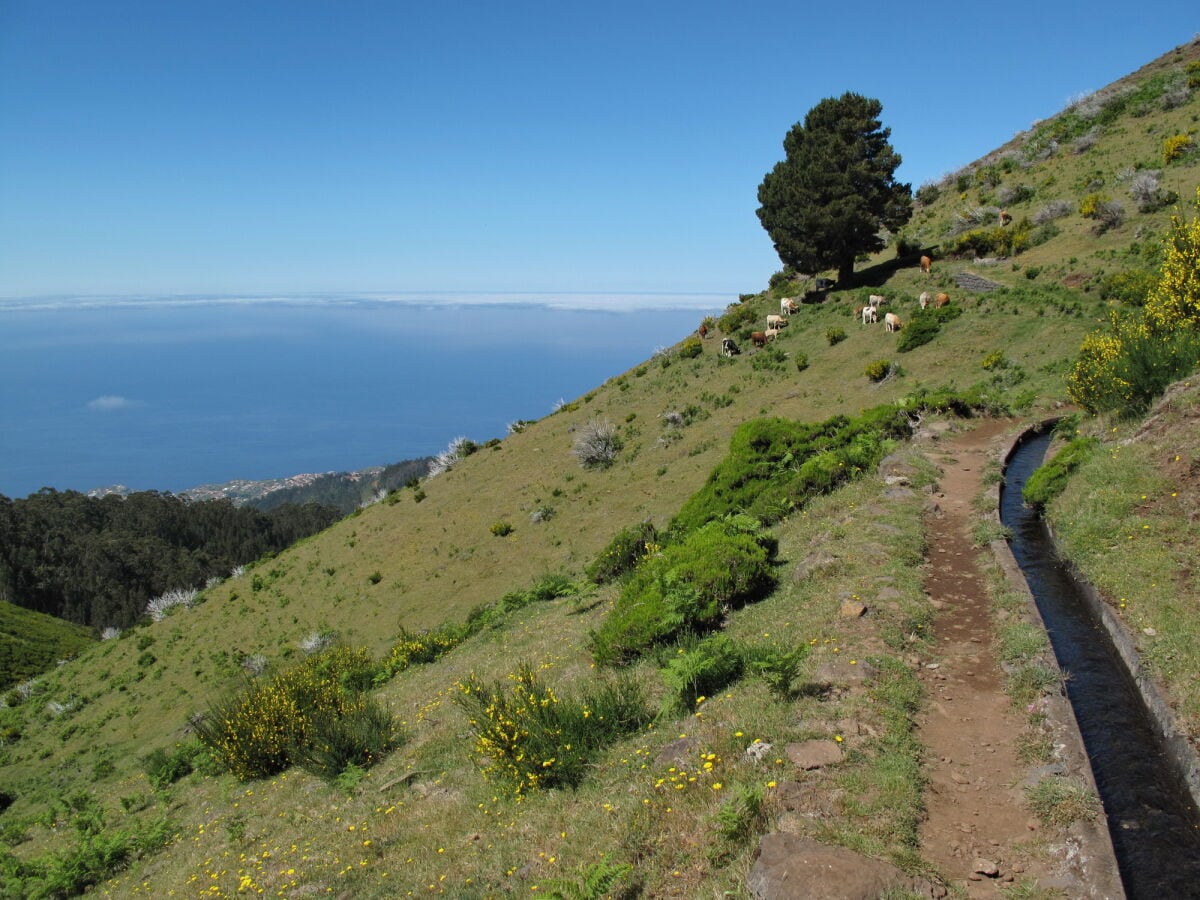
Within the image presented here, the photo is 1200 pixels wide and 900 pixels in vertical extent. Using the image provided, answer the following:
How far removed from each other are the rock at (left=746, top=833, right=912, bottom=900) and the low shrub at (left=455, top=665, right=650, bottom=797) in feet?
9.34

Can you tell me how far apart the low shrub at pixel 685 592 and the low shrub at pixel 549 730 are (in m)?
1.54

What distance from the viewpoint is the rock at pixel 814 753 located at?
550cm

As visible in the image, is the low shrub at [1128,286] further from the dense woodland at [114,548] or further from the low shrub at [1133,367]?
the dense woodland at [114,548]

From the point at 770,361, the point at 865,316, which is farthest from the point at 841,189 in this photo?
the point at 770,361

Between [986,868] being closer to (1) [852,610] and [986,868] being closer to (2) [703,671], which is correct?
(2) [703,671]

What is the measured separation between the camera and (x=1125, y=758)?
5.99 metres

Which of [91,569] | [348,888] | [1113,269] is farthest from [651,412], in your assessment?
[91,569]

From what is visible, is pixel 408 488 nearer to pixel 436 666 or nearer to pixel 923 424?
pixel 436 666

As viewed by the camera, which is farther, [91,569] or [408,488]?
[91,569]

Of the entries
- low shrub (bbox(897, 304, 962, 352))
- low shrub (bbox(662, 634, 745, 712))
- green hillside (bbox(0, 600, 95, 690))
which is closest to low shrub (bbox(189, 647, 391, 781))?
low shrub (bbox(662, 634, 745, 712))

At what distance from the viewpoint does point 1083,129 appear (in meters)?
48.7

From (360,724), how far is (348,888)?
447cm

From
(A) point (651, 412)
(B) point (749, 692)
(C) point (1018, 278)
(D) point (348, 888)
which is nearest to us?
(D) point (348, 888)

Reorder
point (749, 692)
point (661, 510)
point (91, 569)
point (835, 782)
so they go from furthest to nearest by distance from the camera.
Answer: point (91, 569) < point (661, 510) < point (749, 692) < point (835, 782)
